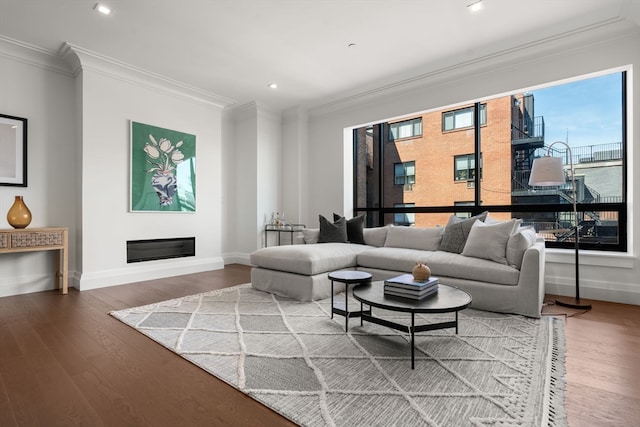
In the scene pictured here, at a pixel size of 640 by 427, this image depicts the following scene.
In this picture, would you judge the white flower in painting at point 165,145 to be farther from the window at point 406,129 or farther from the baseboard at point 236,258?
the window at point 406,129

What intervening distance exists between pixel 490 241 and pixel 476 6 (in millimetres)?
2182

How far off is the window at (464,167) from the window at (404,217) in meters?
0.79

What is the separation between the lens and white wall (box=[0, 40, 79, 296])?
374 cm

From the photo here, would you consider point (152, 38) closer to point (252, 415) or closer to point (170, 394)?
point (170, 394)

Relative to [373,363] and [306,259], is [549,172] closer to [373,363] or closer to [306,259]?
[306,259]

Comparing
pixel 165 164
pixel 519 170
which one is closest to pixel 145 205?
pixel 165 164

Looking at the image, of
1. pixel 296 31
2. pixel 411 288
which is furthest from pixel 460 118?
pixel 411 288

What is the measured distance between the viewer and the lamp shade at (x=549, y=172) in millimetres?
3246

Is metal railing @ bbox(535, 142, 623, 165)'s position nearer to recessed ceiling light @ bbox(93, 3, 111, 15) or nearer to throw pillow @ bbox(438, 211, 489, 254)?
throw pillow @ bbox(438, 211, 489, 254)

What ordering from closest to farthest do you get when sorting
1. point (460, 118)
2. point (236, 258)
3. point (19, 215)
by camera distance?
point (19, 215)
point (460, 118)
point (236, 258)

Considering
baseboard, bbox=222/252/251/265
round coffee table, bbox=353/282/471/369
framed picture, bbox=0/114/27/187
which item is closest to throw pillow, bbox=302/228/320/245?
baseboard, bbox=222/252/251/265

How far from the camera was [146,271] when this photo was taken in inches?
178

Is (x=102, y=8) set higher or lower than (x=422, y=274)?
higher

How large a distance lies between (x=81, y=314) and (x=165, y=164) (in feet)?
7.97
